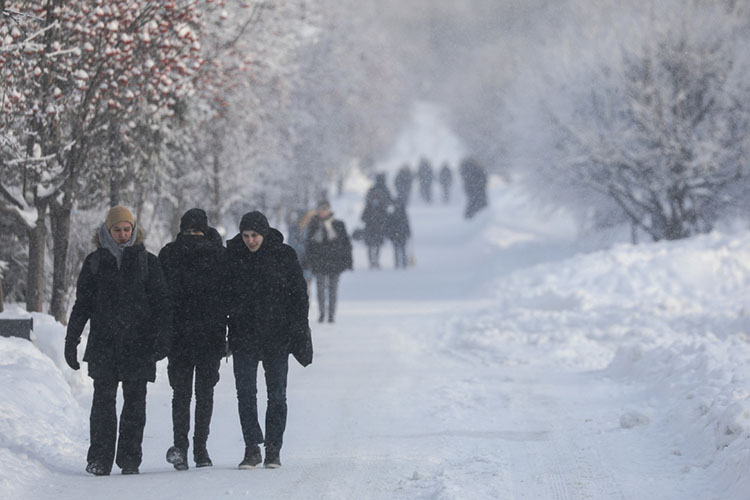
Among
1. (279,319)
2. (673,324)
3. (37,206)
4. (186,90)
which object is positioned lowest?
(673,324)

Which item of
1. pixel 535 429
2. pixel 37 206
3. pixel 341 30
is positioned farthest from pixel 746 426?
pixel 341 30

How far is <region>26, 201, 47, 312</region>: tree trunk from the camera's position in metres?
12.3

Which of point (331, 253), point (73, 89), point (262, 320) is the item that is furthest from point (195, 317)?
point (331, 253)

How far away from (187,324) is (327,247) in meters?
9.53

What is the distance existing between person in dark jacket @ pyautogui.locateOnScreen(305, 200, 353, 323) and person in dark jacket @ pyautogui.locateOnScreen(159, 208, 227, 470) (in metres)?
9.30

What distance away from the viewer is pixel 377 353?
553 inches

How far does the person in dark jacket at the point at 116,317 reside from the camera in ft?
23.6

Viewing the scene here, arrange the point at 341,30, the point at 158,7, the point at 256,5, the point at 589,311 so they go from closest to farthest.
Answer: the point at 158,7, the point at 256,5, the point at 589,311, the point at 341,30

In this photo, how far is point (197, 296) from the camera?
742cm

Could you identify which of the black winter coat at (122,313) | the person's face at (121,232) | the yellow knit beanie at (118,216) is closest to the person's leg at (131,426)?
the black winter coat at (122,313)

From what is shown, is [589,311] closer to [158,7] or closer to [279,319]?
[158,7]

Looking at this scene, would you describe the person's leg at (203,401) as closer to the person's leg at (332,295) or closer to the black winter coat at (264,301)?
the black winter coat at (264,301)

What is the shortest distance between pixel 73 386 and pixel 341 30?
34.2m

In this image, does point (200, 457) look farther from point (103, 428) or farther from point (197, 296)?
point (197, 296)
